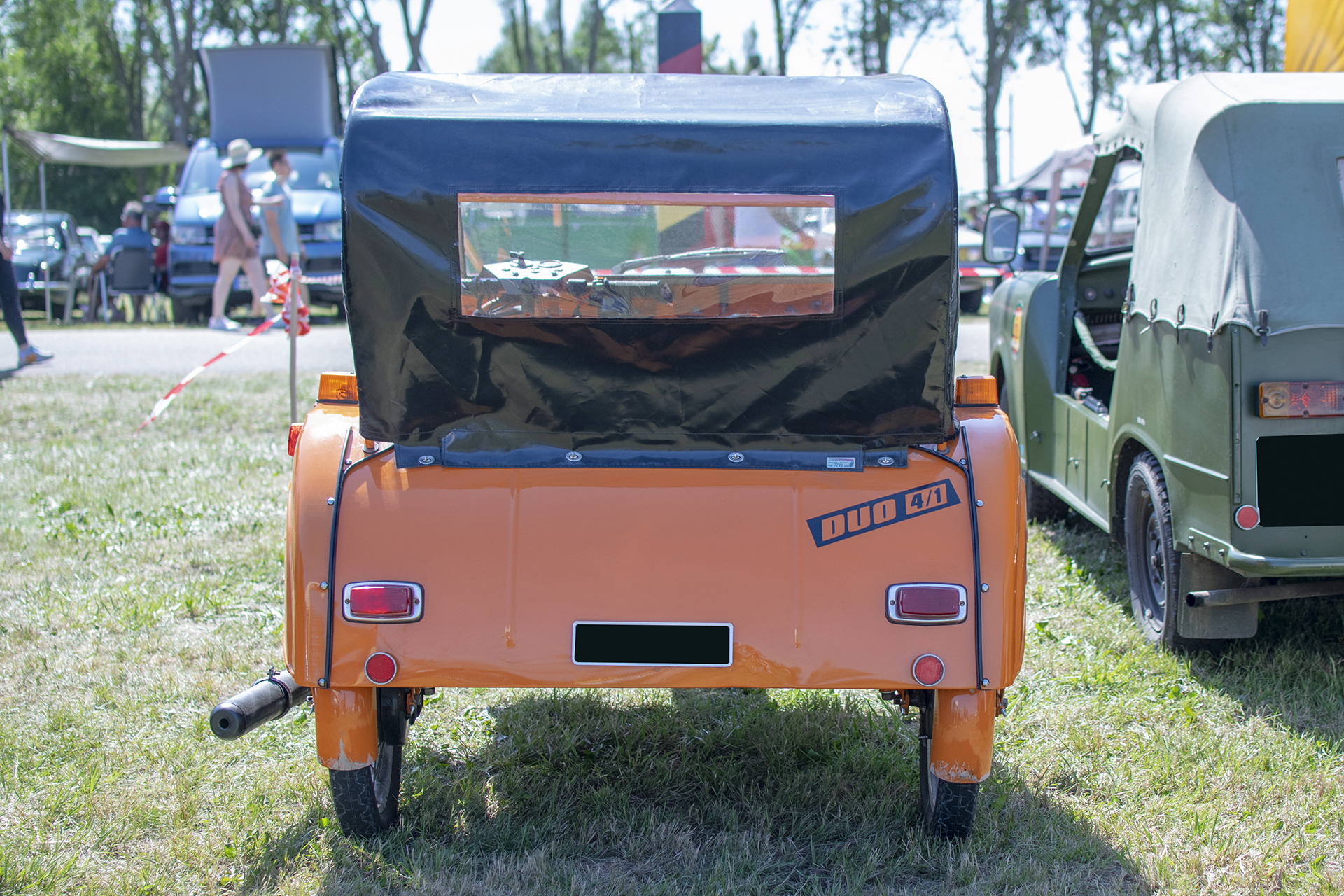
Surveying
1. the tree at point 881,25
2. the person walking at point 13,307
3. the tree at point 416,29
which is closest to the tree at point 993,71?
the tree at point 881,25

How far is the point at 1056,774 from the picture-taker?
3262 millimetres

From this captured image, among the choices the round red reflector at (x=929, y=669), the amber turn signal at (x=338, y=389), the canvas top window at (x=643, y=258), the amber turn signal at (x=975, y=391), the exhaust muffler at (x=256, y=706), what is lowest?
the exhaust muffler at (x=256, y=706)

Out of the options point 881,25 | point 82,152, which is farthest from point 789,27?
point 82,152

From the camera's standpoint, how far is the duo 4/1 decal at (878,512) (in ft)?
8.61

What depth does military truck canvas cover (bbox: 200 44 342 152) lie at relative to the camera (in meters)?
15.6

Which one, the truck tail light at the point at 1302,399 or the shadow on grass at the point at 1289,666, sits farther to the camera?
the shadow on grass at the point at 1289,666

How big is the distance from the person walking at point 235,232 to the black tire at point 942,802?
10.8m

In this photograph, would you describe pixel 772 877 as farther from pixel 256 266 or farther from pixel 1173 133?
pixel 256 266

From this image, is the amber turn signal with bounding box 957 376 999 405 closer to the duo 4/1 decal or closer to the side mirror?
the duo 4/1 decal

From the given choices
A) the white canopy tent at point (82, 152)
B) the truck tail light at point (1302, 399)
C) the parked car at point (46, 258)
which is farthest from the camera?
the parked car at point (46, 258)

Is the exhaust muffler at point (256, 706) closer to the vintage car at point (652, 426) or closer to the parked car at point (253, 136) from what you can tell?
the vintage car at point (652, 426)

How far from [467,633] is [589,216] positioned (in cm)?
105

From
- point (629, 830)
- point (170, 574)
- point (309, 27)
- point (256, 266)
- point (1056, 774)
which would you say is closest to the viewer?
point (629, 830)

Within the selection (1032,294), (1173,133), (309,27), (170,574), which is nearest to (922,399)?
(1173,133)
